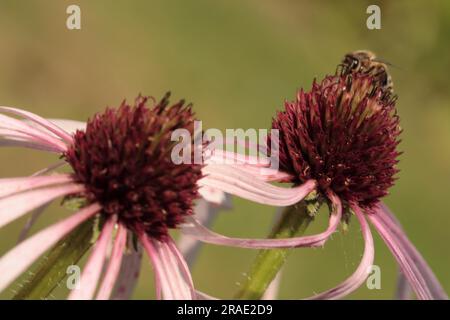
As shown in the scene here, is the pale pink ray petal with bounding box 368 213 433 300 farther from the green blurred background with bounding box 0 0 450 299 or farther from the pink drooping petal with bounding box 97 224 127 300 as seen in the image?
the green blurred background with bounding box 0 0 450 299

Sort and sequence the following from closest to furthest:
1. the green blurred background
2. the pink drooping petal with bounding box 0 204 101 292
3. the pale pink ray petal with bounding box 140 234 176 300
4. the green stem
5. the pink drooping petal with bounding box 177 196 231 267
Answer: the pink drooping petal with bounding box 0 204 101 292
the pale pink ray petal with bounding box 140 234 176 300
the green stem
the pink drooping petal with bounding box 177 196 231 267
the green blurred background

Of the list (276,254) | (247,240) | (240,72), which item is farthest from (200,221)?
(240,72)

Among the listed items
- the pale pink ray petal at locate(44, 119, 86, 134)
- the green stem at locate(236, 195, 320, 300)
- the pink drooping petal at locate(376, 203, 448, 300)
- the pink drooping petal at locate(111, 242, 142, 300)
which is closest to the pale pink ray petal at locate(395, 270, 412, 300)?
the pink drooping petal at locate(376, 203, 448, 300)
